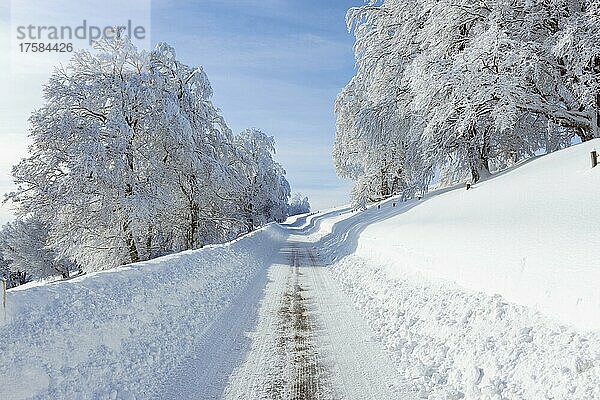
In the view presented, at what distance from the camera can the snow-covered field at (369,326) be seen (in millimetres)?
4371

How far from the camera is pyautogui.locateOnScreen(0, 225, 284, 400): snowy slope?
4.27 metres

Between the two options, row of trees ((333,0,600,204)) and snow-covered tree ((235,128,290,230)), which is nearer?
row of trees ((333,0,600,204))

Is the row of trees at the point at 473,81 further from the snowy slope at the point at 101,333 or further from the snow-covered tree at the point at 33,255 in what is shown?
the snow-covered tree at the point at 33,255

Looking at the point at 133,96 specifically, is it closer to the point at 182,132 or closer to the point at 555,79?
the point at 182,132

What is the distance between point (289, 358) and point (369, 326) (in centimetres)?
200

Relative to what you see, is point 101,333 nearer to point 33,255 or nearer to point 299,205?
point 33,255

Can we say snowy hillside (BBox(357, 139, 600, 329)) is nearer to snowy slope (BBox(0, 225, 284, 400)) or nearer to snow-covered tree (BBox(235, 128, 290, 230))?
snowy slope (BBox(0, 225, 284, 400))

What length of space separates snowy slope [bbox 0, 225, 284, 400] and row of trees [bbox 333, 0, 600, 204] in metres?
11.1

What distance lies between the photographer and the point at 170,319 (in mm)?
7273

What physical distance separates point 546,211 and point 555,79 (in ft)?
28.9

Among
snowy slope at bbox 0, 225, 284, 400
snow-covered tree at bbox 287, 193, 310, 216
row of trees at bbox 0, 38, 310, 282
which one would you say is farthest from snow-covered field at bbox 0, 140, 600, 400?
snow-covered tree at bbox 287, 193, 310, 216

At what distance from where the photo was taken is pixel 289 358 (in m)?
5.95

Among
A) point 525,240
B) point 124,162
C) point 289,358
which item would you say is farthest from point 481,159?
point 289,358

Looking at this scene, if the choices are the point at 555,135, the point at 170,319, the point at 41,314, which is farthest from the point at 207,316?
the point at 555,135
